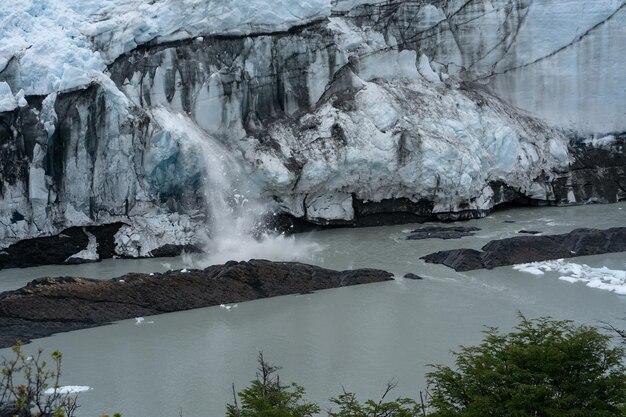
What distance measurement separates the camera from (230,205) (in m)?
15.7

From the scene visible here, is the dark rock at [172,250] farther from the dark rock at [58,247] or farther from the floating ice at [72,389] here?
the floating ice at [72,389]

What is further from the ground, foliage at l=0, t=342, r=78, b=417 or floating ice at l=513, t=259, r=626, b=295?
foliage at l=0, t=342, r=78, b=417

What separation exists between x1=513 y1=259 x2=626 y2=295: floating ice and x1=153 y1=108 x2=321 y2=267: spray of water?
14.2ft

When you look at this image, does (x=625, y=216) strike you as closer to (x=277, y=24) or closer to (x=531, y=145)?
(x=531, y=145)

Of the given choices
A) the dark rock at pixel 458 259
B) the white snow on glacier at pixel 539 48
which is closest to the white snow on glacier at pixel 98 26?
the white snow on glacier at pixel 539 48

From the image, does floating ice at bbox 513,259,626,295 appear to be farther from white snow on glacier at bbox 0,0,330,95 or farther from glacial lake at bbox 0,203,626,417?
white snow on glacier at bbox 0,0,330,95

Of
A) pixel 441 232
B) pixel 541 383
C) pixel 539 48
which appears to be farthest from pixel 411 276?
pixel 539 48

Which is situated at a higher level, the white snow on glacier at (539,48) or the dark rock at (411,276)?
the white snow on glacier at (539,48)

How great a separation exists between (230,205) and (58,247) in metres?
3.60

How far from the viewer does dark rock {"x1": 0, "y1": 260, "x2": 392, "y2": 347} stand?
10273mm

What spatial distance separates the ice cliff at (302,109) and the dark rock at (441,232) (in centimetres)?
111

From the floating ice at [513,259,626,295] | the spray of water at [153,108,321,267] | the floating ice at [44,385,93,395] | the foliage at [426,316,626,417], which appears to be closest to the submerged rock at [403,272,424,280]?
the floating ice at [513,259,626,295]

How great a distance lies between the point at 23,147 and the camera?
14570mm

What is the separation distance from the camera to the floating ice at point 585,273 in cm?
1125
